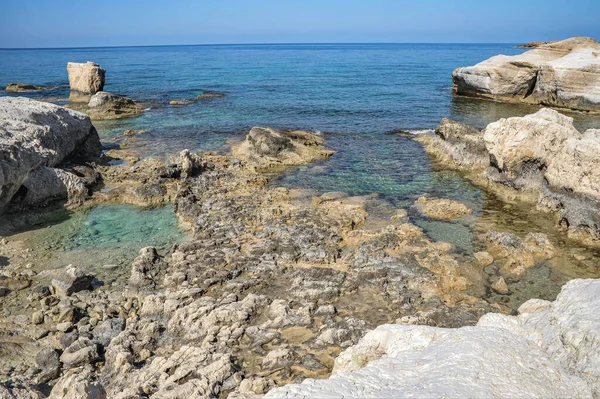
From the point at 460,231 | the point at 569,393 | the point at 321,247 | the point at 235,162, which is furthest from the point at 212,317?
the point at 235,162

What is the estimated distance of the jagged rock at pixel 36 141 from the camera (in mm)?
17734

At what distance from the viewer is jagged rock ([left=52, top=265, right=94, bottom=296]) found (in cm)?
1253

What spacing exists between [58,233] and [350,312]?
1195 centimetres

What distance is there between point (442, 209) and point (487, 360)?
12772 millimetres

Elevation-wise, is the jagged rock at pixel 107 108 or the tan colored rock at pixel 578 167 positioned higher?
the jagged rock at pixel 107 108

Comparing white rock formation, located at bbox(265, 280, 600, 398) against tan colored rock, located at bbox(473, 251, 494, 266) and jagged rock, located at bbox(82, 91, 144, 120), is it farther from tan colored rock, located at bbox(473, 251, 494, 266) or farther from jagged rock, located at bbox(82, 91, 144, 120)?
jagged rock, located at bbox(82, 91, 144, 120)

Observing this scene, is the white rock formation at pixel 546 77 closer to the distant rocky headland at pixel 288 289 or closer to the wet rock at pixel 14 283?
the distant rocky headland at pixel 288 289

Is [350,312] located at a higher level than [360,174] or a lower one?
lower

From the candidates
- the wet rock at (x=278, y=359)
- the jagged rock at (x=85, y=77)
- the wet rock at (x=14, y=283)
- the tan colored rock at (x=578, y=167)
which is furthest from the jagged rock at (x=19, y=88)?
the tan colored rock at (x=578, y=167)

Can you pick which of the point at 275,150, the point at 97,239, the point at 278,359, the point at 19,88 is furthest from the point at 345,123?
the point at 19,88

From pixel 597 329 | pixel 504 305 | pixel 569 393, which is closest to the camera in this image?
pixel 569 393

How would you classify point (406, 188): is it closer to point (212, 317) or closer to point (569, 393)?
point (212, 317)

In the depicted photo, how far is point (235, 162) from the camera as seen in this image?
24.9 meters

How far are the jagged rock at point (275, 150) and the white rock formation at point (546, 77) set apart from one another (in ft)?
93.3
